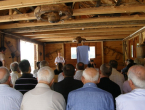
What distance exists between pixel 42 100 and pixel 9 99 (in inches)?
16.1

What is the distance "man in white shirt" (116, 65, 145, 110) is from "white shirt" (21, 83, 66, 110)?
0.61 meters

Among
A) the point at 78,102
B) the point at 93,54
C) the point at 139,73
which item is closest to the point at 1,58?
the point at 78,102

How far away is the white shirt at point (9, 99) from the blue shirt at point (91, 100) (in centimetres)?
60

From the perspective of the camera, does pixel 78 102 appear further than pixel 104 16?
No

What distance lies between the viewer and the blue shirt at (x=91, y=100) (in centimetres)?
141

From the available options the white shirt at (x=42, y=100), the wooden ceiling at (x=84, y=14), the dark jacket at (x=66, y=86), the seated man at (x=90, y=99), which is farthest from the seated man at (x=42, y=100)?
the wooden ceiling at (x=84, y=14)

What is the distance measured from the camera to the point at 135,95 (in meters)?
1.32

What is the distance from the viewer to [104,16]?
3775 millimetres

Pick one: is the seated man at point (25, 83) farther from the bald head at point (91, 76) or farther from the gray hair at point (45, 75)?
the bald head at point (91, 76)

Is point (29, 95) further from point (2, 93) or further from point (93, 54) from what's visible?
point (93, 54)

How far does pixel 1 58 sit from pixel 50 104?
3.31 metres

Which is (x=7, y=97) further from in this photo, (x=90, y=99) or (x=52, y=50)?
(x=52, y=50)

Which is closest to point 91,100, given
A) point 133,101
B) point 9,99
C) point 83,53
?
point 133,101

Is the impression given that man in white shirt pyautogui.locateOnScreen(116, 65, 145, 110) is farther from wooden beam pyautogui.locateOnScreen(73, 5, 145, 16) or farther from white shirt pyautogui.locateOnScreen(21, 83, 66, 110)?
wooden beam pyautogui.locateOnScreen(73, 5, 145, 16)
